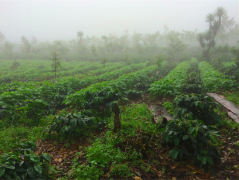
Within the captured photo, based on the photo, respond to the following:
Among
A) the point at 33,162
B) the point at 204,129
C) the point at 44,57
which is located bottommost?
the point at 33,162

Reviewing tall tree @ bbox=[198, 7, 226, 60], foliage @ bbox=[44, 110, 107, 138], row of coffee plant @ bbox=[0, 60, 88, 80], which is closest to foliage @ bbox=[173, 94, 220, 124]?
foliage @ bbox=[44, 110, 107, 138]

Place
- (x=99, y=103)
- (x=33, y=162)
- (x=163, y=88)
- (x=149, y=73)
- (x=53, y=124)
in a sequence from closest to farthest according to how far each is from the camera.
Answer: (x=33, y=162) < (x=53, y=124) < (x=99, y=103) < (x=163, y=88) < (x=149, y=73)

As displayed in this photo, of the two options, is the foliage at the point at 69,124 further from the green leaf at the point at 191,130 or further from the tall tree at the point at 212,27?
the tall tree at the point at 212,27

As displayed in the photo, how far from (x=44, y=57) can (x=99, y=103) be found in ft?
141

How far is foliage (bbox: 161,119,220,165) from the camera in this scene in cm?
256

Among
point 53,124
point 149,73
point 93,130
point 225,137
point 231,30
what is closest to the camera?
point 225,137

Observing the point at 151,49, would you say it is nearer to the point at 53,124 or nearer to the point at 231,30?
the point at 231,30

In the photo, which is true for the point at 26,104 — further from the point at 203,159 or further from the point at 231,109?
the point at 231,109

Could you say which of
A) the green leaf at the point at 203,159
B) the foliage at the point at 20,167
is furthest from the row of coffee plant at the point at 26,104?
the green leaf at the point at 203,159

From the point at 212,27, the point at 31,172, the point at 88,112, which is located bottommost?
the point at 31,172

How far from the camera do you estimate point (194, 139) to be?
258 cm

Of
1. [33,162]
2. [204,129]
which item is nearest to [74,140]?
[33,162]

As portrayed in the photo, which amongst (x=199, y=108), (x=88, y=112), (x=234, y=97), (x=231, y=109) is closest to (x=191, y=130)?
(x=199, y=108)

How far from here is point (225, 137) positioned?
363 cm
